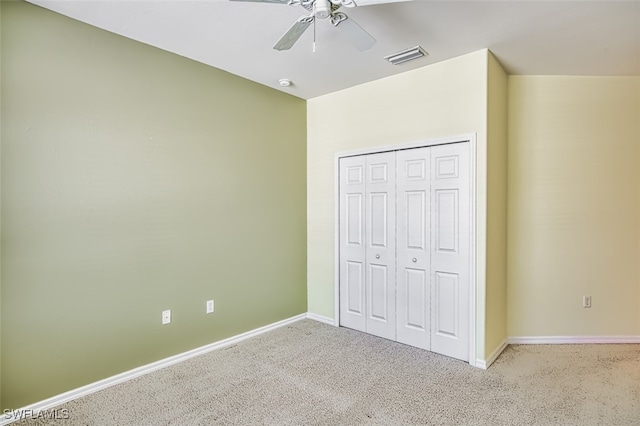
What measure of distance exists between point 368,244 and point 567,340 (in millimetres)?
2189

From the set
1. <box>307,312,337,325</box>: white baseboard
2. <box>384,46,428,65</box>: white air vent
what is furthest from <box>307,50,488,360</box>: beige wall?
<box>384,46,428,65</box>: white air vent

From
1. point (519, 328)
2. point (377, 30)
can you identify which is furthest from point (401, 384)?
point (377, 30)

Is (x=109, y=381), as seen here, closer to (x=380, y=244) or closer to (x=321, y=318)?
(x=321, y=318)

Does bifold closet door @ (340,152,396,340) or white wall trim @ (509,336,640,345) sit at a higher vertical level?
bifold closet door @ (340,152,396,340)

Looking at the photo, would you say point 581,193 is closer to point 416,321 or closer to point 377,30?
point 416,321

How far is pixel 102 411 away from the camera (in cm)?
225

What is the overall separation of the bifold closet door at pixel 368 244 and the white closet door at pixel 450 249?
441mm

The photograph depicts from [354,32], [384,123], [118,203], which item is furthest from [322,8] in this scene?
[118,203]

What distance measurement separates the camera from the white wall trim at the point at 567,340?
336 centimetres

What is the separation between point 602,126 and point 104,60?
14.7 ft

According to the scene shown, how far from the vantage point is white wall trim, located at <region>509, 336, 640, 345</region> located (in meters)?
3.36

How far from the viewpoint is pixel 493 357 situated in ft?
9.81

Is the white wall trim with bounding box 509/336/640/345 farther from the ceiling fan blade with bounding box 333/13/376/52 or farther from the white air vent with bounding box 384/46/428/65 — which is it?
the ceiling fan blade with bounding box 333/13/376/52

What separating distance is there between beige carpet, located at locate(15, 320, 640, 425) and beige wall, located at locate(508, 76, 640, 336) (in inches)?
14.5
